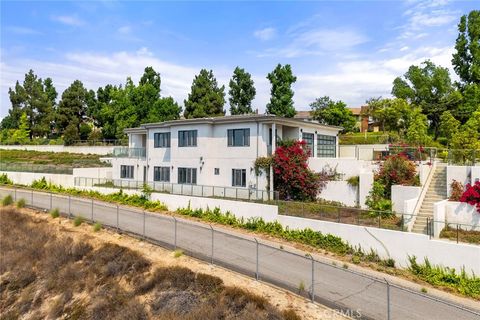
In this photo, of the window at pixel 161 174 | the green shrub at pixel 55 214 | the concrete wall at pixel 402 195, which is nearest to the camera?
the concrete wall at pixel 402 195

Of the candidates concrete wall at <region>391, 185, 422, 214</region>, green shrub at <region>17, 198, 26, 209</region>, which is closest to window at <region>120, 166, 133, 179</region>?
green shrub at <region>17, 198, 26, 209</region>

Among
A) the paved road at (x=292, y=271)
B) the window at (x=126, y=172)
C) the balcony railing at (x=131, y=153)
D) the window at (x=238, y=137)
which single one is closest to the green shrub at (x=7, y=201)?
the paved road at (x=292, y=271)

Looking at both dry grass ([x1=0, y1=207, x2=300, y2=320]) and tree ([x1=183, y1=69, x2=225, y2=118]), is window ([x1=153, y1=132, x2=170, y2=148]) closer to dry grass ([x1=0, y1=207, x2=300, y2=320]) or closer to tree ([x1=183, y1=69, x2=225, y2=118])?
dry grass ([x1=0, y1=207, x2=300, y2=320])

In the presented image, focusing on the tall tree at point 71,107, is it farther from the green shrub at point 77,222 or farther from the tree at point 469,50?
the tree at point 469,50

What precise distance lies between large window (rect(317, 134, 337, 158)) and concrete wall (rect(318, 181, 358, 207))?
7.19m

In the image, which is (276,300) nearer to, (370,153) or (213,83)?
(370,153)

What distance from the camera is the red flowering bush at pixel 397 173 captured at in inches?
906

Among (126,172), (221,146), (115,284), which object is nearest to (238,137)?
(221,146)

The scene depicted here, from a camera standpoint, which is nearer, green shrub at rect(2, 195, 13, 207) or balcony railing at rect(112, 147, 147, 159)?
green shrub at rect(2, 195, 13, 207)

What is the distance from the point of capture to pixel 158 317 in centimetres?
1341

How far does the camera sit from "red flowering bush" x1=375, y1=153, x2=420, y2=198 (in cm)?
2302

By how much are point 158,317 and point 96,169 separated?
97.0 ft

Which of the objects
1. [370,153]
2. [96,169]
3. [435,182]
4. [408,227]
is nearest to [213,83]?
[96,169]

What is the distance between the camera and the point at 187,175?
30.3 m
